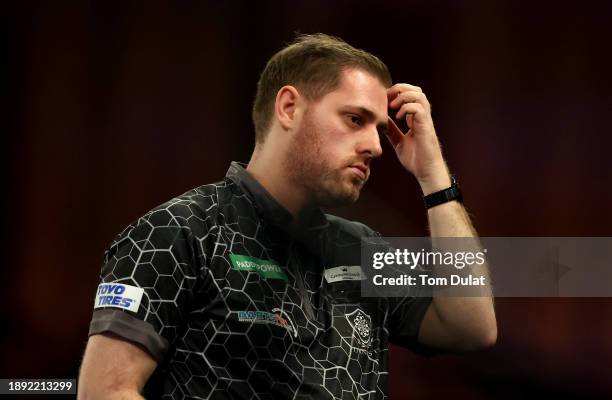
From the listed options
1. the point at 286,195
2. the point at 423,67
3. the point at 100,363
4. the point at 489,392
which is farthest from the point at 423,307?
the point at 423,67

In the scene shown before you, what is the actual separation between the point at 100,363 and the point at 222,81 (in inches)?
64.2

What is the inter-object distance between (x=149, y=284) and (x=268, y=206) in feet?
1.17

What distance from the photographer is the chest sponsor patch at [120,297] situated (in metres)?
1.29

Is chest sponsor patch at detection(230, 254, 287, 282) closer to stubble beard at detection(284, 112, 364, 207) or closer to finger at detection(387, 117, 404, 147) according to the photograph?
stubble beard at detection(284, 112, 364, 207)

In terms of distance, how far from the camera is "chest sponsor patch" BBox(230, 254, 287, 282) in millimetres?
1449

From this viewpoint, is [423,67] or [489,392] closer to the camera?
[489,392]

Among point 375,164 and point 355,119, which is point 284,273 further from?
point 375,164

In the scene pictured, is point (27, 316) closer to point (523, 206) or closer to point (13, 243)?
point (13, 243)

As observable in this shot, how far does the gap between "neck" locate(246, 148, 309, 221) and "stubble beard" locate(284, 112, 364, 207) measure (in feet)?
0.04

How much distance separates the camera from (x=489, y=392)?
257cm

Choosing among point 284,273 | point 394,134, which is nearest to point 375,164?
point 394,134

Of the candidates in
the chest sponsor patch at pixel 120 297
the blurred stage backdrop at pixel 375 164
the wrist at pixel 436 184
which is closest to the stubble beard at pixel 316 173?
the wrist at pixel 436 184

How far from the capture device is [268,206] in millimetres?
1583

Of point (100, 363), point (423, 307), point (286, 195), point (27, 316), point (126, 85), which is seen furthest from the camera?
point (126, 85)
